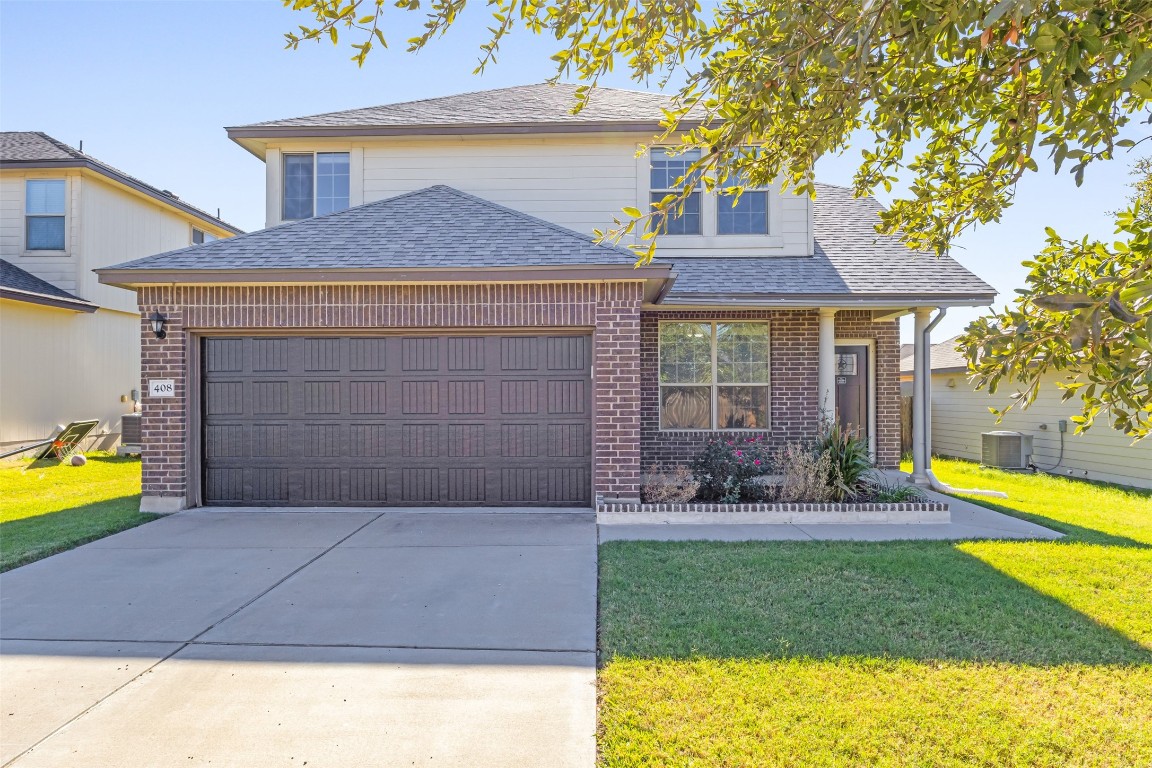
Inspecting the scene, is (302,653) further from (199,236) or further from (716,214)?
(199,236)

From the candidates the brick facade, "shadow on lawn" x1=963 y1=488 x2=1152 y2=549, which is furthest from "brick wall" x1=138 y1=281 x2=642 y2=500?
"shadow on lawn" x1=963 y1=488 x2=1152 y2=549

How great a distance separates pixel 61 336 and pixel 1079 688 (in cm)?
1714

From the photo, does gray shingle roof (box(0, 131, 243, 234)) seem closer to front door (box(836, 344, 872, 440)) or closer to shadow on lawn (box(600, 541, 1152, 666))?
shadow on lawn (box(600, 541, 1152, 666))

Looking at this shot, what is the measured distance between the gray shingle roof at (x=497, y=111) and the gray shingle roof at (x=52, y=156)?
5.93 m

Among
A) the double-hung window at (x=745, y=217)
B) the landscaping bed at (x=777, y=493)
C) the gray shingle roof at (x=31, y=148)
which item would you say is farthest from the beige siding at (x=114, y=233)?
the landscaping bed at (x=777, y=493)

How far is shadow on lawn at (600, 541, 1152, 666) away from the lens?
405 centimetres

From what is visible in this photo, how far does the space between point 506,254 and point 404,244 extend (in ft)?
4.55

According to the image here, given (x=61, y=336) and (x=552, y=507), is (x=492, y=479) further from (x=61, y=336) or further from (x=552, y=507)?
(x=61, y=336)

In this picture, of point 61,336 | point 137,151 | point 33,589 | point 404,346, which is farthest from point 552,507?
point 137,151

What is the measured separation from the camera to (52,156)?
14117 millimetres

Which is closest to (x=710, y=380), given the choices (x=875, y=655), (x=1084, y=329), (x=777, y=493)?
(x=777, y=493)

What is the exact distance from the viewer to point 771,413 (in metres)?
10.5

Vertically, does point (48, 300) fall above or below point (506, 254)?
above

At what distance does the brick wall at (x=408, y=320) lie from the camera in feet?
26.2
